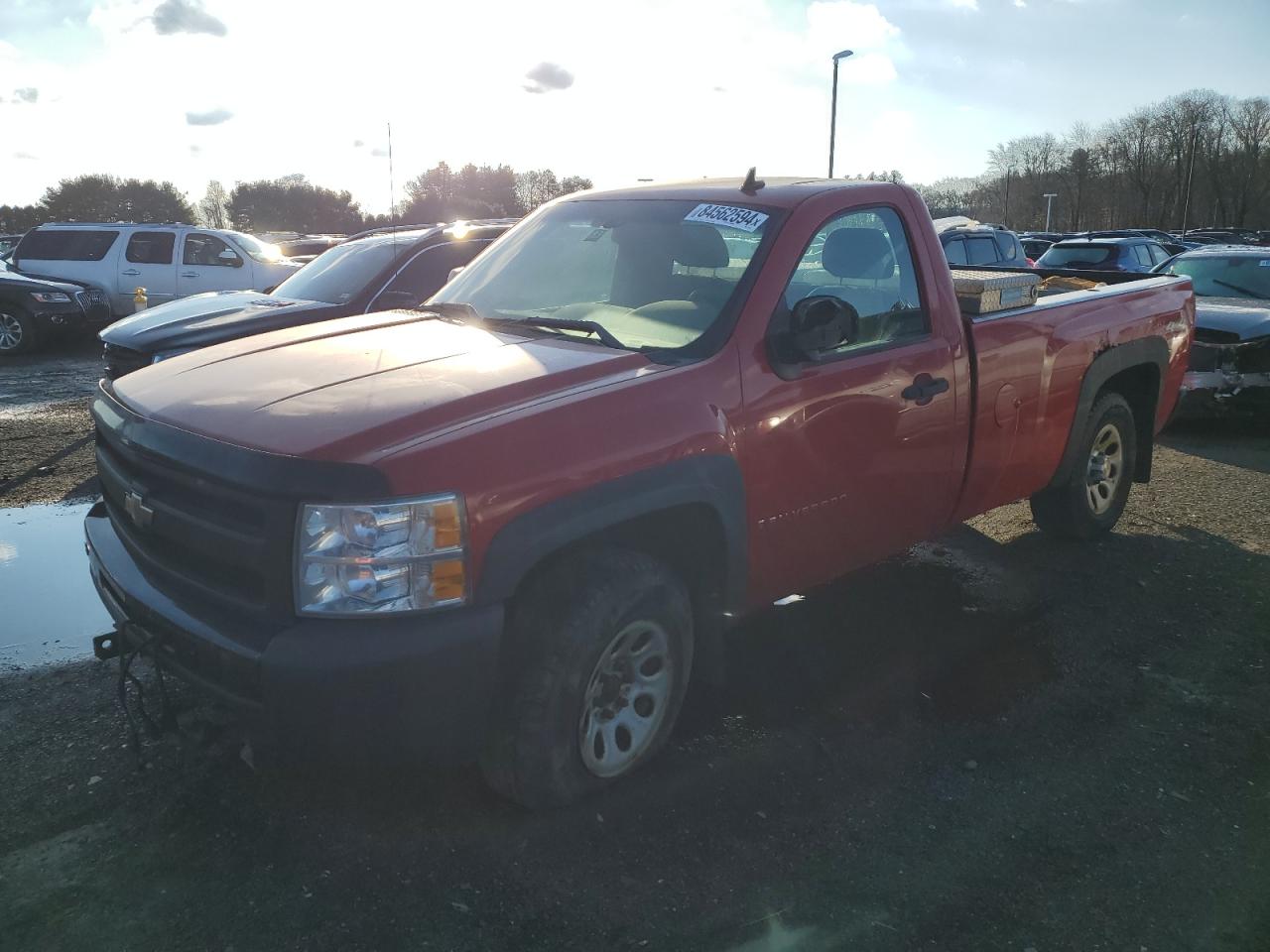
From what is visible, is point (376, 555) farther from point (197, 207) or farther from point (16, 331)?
point (197, 207)

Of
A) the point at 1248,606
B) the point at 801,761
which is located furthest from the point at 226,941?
the point at 1248,606

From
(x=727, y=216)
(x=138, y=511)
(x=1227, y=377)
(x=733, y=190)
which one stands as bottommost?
(x=1227, y=377)

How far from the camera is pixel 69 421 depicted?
920cm

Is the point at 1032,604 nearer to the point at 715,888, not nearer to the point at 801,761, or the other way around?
the point at 801,761

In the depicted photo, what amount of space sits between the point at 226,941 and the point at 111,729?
54.0 inches

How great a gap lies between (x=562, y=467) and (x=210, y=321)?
5.55 metres

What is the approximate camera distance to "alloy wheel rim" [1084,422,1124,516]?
5.73m

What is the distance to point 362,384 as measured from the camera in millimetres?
3115

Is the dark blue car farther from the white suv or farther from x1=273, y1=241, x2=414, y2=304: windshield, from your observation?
the white suv

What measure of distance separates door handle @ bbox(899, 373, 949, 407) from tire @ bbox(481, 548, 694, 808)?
4.34ft

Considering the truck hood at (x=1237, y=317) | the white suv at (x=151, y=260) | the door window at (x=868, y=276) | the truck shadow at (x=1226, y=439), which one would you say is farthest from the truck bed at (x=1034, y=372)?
the white suv at (x=151, y=260)

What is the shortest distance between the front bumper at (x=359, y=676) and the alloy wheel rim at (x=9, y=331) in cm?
1355

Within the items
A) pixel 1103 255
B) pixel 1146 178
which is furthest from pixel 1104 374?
pixel 1146 178

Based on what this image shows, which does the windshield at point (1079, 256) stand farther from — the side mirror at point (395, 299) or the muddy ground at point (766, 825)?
the muddy ground at point (766, 825)
